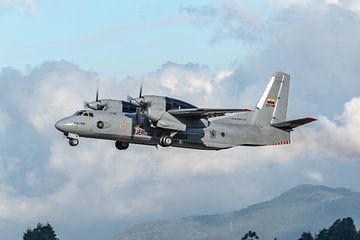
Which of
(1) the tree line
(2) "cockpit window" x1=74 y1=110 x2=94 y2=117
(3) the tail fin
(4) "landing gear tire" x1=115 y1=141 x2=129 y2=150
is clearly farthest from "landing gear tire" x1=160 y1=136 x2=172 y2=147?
(1) the tree line

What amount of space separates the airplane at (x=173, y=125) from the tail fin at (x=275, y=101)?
10cm

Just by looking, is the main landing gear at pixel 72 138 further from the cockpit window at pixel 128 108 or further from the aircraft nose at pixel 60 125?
the cockpit window at pixel 128 108

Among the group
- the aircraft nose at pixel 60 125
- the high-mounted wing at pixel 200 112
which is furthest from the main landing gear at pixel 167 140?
the aircraft nose at pixel 60 125

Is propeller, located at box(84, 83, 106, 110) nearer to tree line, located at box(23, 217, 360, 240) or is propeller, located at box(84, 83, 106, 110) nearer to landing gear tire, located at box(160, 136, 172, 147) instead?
landing gear tire, located at box(160, 136, 172, 147)

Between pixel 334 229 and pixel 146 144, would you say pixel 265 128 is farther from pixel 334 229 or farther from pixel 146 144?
pixel 334 229

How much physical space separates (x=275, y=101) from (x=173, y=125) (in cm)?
1085

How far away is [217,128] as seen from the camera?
6919 cm

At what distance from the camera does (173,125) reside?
219 ft

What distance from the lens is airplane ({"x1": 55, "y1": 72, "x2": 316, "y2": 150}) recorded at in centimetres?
6588

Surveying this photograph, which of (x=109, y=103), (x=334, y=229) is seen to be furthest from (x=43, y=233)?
(x=109, y=103)

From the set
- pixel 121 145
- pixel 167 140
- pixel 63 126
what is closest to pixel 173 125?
pixel 167 140

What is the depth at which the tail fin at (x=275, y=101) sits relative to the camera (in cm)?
7338

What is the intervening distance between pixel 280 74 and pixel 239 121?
19.7 feet

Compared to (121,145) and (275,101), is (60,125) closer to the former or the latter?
(121,145)
